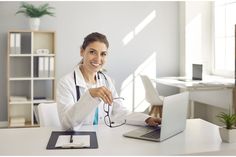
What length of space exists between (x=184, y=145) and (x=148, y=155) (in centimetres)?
23

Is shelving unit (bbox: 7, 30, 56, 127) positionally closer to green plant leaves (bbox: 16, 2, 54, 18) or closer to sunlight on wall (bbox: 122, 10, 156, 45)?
green plant leaves (bbox: 16, 2, 54, 18)

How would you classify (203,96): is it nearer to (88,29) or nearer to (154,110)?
(154,110)

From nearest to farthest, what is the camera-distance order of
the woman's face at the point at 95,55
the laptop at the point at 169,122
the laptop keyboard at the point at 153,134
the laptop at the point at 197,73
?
the laptop at the point at 169,122 → the laptop keyboard at the point at 153,134 → the woman's face at the point at 95,55 → the laptop at the point at 197,73

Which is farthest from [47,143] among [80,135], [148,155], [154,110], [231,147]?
[154,110]

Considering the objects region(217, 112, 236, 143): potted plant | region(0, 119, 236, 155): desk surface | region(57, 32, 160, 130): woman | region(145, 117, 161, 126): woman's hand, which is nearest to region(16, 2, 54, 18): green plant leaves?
region(57, 32, 160, 130): woman

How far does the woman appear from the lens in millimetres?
1860

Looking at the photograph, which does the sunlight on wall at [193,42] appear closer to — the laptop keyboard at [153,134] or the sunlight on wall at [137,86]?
the sunlight on wall at [137,86]

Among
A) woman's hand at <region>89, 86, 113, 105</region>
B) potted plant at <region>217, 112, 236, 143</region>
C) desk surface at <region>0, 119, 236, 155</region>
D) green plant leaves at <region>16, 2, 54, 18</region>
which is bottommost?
desk surface at <region>0, 119, 236, 155</region>

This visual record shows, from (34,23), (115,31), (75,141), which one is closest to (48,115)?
(75,141)

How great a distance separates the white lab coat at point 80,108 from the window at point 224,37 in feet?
9.51

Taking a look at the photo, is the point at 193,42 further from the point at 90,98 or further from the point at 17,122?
the point at 90,98

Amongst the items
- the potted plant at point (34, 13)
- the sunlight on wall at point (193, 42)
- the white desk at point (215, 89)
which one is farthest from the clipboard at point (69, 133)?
the sunlight on wall at point (193, 42)

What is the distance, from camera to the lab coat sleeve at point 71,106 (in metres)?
1.83

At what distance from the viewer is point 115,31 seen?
17.4 ft
